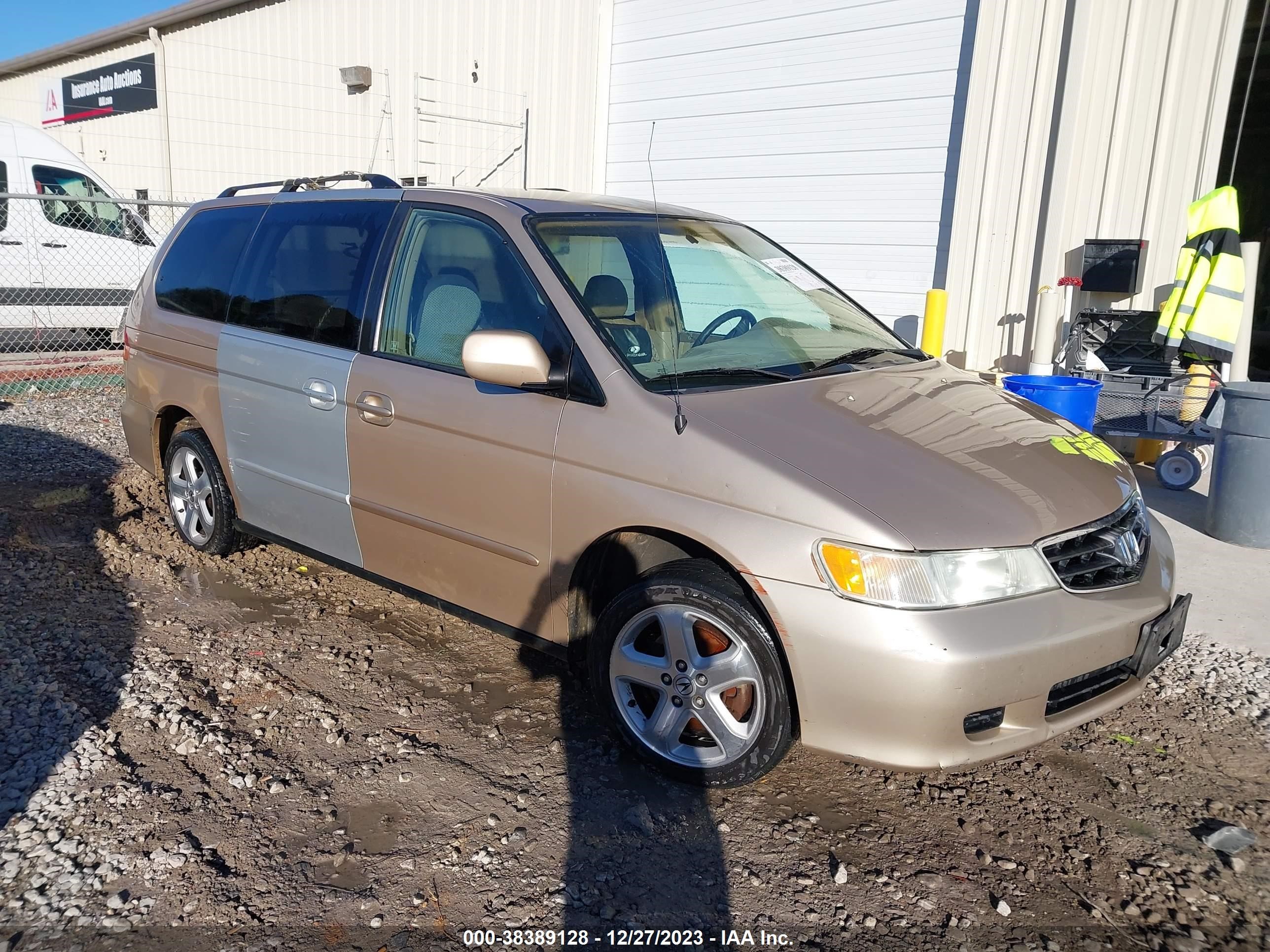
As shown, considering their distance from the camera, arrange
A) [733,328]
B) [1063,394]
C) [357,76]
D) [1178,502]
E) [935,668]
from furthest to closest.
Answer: [357,76]
[1178,502]
[1063,394]
[733,328]
[935,668]

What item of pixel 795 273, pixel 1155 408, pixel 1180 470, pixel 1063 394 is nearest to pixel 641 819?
pixel 795 273

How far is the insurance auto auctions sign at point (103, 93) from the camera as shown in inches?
735

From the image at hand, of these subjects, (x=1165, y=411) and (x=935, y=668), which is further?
(x=1165, y=411)

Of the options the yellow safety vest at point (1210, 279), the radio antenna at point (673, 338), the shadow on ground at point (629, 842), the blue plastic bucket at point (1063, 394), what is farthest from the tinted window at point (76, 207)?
the yellow safety vest at point (1210, 279)

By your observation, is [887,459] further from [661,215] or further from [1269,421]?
[1269,421]

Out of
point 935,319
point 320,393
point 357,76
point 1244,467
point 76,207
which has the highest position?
point 357,76

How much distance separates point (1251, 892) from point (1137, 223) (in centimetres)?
607

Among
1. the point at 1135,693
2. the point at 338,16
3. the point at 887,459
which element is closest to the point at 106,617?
the point at 887,459

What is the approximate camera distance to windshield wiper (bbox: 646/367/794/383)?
3143mm

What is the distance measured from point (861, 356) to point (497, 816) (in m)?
2.15

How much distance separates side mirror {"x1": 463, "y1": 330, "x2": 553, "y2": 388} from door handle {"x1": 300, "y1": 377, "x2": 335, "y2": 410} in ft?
3.25

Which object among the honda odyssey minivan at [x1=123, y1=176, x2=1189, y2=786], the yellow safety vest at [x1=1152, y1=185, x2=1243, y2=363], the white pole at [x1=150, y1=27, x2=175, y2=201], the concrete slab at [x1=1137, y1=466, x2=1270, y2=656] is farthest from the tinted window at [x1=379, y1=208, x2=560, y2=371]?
the white pole at [x1=150, y1=27, x2=175, y2=201]

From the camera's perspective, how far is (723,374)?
10.6ft

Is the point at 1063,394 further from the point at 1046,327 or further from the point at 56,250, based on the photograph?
the point at 56,250
